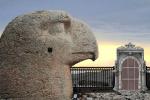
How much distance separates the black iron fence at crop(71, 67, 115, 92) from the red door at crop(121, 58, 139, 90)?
3.86ft

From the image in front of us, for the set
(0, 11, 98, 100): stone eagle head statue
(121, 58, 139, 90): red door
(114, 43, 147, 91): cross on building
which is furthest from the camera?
(121, 58, 139, 90): red door

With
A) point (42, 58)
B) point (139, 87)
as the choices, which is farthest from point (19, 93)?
point (139, 87)

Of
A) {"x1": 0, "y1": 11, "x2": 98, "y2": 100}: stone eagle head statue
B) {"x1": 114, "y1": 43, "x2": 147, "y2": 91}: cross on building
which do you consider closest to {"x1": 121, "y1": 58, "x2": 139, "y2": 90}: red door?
{"x1": 114, "y1": 43, "x2": 147, "y2": 91}: cross on building

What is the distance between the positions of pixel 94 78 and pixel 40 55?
24.3 meters

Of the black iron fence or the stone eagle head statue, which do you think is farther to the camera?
the black iron fence

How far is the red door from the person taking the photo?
96.8 ft

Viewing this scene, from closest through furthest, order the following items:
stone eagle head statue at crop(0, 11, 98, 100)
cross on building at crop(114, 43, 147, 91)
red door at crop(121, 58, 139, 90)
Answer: stone eagle head statue at crop(0, 11, 98, 100) → cross on building at crop(114, 43, 147, 91) → red door at crop(121, 58, 139, 90)

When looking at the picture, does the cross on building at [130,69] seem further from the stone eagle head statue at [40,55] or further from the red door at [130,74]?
the stone eagle head statue at [40,55]

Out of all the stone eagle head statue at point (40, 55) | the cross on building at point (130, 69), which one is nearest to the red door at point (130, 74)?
the cross on building at point (130, 69)

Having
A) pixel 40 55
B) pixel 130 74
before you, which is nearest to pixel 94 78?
pixel 130 74

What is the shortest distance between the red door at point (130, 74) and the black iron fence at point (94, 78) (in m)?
1.18

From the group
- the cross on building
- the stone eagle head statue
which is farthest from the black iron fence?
the stone eagle head statue

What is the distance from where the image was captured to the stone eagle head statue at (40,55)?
25.5 feet

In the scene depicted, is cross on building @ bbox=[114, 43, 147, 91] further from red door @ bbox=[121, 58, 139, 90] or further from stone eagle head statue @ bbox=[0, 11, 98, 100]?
stone eagle head statue @ bbox=[0, 11, 98, 100]
